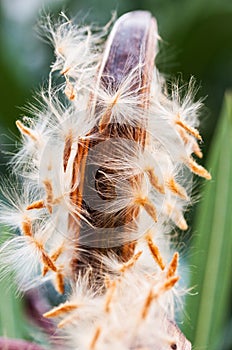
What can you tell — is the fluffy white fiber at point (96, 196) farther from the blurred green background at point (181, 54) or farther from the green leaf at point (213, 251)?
the blurred green background at point (181, 54)

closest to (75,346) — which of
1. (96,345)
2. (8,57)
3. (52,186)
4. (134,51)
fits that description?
(96,345)

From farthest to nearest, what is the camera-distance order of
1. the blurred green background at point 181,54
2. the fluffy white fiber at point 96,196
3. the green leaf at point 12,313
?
the blurred green background at point 181,54 < the green leaf at point 12,313 < the fluffy white fiber at point 96,196

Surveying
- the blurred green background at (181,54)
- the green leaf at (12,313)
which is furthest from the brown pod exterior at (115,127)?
the blurred green background at (181,54)

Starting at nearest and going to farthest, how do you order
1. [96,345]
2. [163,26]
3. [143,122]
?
[96,345] → [143,122] → [163,26]

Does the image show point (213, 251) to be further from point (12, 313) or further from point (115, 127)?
point (115, 127)

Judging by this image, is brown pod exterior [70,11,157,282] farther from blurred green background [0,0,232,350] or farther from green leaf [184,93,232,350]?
blurred green background [0,0,232,350]

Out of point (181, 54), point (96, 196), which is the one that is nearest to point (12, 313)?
point (96, 196)

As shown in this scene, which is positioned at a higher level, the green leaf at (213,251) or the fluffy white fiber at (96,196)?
the fluffy white fiber at (96,196)

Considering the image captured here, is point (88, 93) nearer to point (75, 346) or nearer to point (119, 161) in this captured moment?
point (119, 161)
